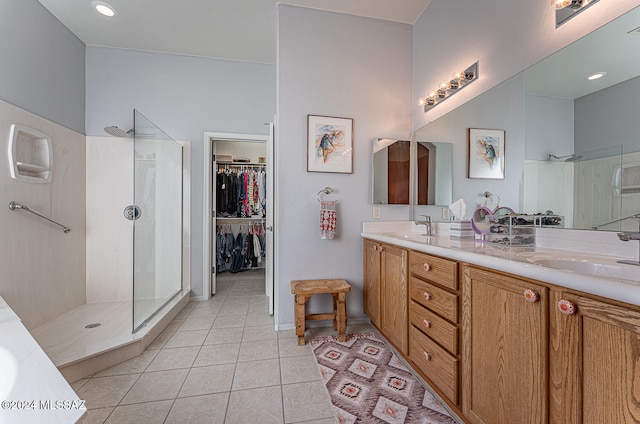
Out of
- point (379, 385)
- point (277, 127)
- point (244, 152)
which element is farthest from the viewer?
point (244, 152)

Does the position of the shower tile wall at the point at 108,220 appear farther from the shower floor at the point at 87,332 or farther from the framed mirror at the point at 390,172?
the framed mirror at the point at 390,172

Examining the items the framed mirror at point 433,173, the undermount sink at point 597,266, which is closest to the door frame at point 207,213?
the framed mirror at point 433,173

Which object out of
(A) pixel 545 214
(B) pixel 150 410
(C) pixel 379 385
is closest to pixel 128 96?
(B) pixel 150 410

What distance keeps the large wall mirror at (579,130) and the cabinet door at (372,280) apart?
1006mm

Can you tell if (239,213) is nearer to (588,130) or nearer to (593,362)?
(588,130)

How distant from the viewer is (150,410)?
140 centimetres

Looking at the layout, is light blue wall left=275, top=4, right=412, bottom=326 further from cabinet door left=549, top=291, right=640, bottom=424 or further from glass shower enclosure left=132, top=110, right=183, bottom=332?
cabinet door left=549, top=291, right=640, bottom=424

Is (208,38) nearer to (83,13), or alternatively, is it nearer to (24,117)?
(83,13)

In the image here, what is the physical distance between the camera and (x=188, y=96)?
311 centimetres

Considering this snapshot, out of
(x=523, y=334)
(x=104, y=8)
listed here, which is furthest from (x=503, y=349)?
(x=104, y=8)

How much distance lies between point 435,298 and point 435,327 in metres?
0.15

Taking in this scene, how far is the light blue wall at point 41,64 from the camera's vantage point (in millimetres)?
2039

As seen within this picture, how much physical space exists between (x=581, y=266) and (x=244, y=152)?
4.74 meters

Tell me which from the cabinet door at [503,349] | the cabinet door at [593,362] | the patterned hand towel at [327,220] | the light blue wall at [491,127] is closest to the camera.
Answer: the cabinet door at [593,362]
